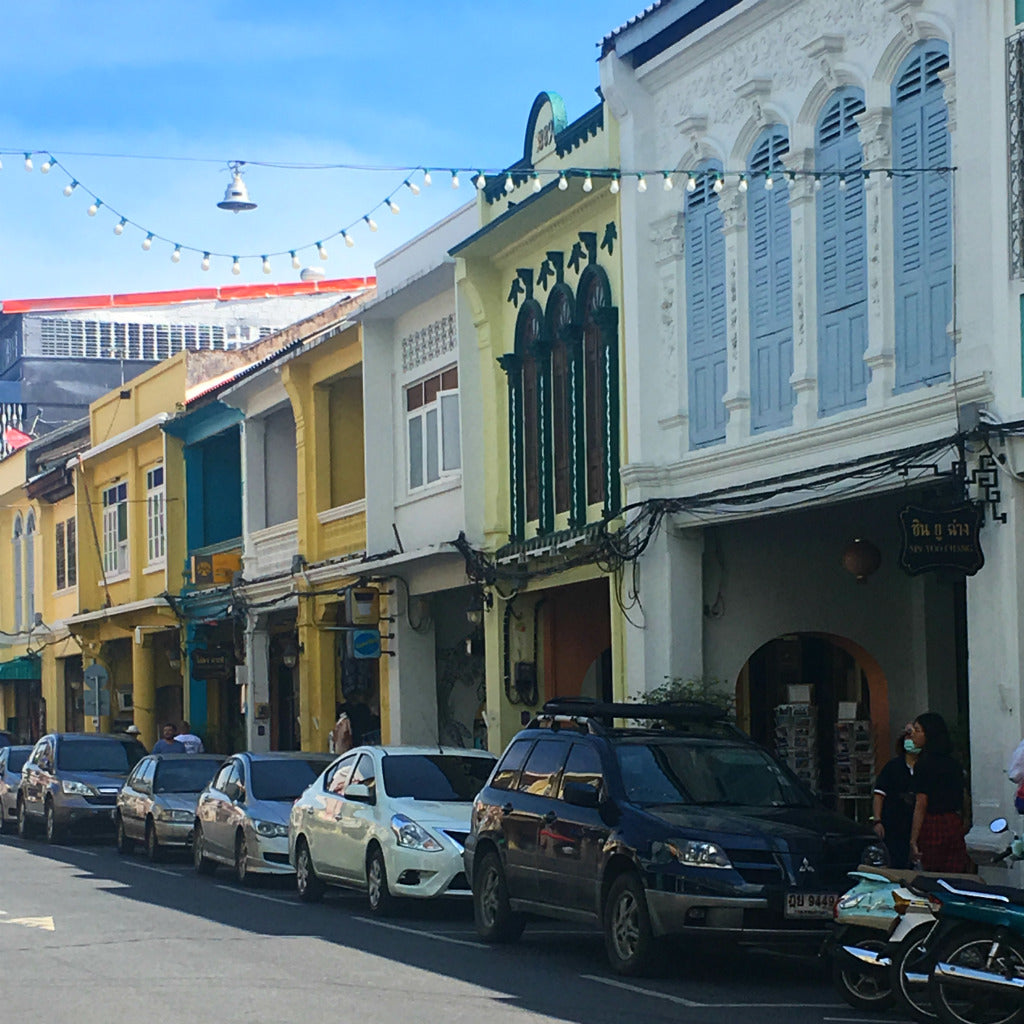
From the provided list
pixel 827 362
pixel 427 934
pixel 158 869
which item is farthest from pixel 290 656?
pixel 427 934

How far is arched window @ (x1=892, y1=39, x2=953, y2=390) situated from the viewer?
16406mm

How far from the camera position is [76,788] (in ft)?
93.3

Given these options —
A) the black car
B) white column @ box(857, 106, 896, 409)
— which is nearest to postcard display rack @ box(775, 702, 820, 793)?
white column @ box(857, 106, 896, 409)

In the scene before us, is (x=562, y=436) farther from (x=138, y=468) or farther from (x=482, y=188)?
(x=138, y=468)

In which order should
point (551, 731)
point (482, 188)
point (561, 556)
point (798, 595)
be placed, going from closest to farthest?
point (551, 731) → point (798, 595) → point (561, 556) → point (482, 188)

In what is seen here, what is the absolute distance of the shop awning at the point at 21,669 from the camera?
49.2 m

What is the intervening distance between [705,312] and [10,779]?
16806 mm

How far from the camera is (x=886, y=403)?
671 inches

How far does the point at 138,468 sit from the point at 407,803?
22465 mm

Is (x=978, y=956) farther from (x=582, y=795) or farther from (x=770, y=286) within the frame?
(x=770, y=286)

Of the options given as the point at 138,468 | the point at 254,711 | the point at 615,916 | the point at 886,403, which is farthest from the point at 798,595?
the point at 138,468

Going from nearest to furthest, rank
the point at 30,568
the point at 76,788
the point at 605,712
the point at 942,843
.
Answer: the point at 942,843 → the point at 605,712 → the point at 76,788 → the point at 30,568

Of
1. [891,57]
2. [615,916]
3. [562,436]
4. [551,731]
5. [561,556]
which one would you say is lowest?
[615,916]

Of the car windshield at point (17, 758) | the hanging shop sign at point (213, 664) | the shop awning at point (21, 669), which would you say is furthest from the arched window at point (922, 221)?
the shop awning at point (21, 669)
